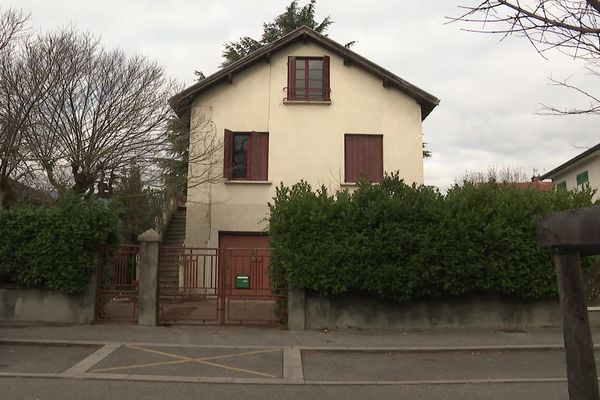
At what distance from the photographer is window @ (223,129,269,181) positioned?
1723 cm

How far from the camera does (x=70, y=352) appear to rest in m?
9.14

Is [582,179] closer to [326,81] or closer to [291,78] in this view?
[326,81]

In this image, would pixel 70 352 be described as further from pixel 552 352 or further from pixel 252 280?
pixel 552 352

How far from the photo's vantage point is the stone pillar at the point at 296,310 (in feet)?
36.3

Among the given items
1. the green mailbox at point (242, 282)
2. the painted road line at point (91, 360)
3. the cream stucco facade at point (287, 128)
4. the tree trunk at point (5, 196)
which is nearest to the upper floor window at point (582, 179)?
the cream stucco facade at point (287, 128)

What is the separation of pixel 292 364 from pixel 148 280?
4.35m

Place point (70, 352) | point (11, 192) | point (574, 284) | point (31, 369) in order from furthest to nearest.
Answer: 1. point (11, 192)
2. point (70, 352)
3. point (31, 369)
4. point (574, 284)

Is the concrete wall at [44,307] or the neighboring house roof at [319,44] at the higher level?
the neighboring house roof at [319,44]

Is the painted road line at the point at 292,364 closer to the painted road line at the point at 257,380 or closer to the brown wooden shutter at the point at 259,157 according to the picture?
the painted road line at the point at 257,380

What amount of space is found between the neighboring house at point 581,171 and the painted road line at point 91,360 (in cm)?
1840

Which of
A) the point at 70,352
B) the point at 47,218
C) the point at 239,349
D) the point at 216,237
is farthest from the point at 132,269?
the point at 216,237

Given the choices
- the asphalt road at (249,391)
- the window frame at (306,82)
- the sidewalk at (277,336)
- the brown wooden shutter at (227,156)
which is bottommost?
the asphalt road at (249,391)

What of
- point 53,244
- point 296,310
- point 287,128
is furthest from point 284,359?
point 287,128

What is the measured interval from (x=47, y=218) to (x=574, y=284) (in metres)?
10.8
